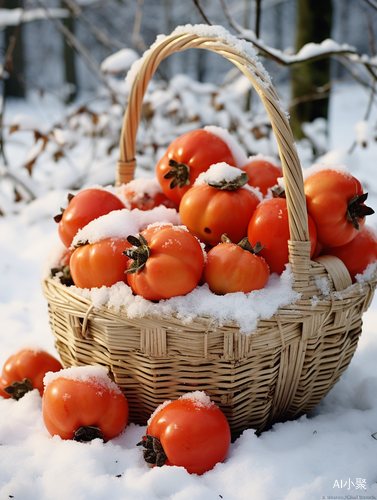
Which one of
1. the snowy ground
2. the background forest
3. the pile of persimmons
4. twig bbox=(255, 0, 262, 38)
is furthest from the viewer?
the background forest

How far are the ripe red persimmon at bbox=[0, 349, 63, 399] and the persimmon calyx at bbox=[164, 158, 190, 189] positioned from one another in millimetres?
574

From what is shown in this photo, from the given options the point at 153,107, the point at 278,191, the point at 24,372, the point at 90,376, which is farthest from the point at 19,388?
the point at 153,107

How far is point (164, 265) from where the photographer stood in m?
0.84

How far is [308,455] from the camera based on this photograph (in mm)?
854

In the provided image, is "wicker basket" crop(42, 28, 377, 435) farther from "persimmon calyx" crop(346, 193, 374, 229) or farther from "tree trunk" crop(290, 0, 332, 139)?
"tree trunk" crop(290, 0, 332, 139)

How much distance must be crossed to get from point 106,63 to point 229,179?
1.59 metres

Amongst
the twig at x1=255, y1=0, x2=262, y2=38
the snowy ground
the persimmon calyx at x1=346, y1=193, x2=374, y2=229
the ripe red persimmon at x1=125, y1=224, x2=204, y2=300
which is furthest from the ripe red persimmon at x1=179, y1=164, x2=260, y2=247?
the twig at x1=255, y1=0, x2=262, y2=38

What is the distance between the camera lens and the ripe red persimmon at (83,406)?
2.85 feet

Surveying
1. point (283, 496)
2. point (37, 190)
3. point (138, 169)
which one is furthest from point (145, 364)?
point (138, 169)

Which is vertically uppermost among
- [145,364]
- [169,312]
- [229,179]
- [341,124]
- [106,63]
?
[106,63]

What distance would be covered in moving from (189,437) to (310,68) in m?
3.00

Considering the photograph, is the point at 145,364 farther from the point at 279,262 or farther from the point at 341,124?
the point at 341,124

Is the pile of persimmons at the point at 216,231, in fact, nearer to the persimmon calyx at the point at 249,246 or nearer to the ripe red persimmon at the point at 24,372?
the persimmon calyx at the point at 249,246

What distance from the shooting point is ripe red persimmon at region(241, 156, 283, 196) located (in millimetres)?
1132
